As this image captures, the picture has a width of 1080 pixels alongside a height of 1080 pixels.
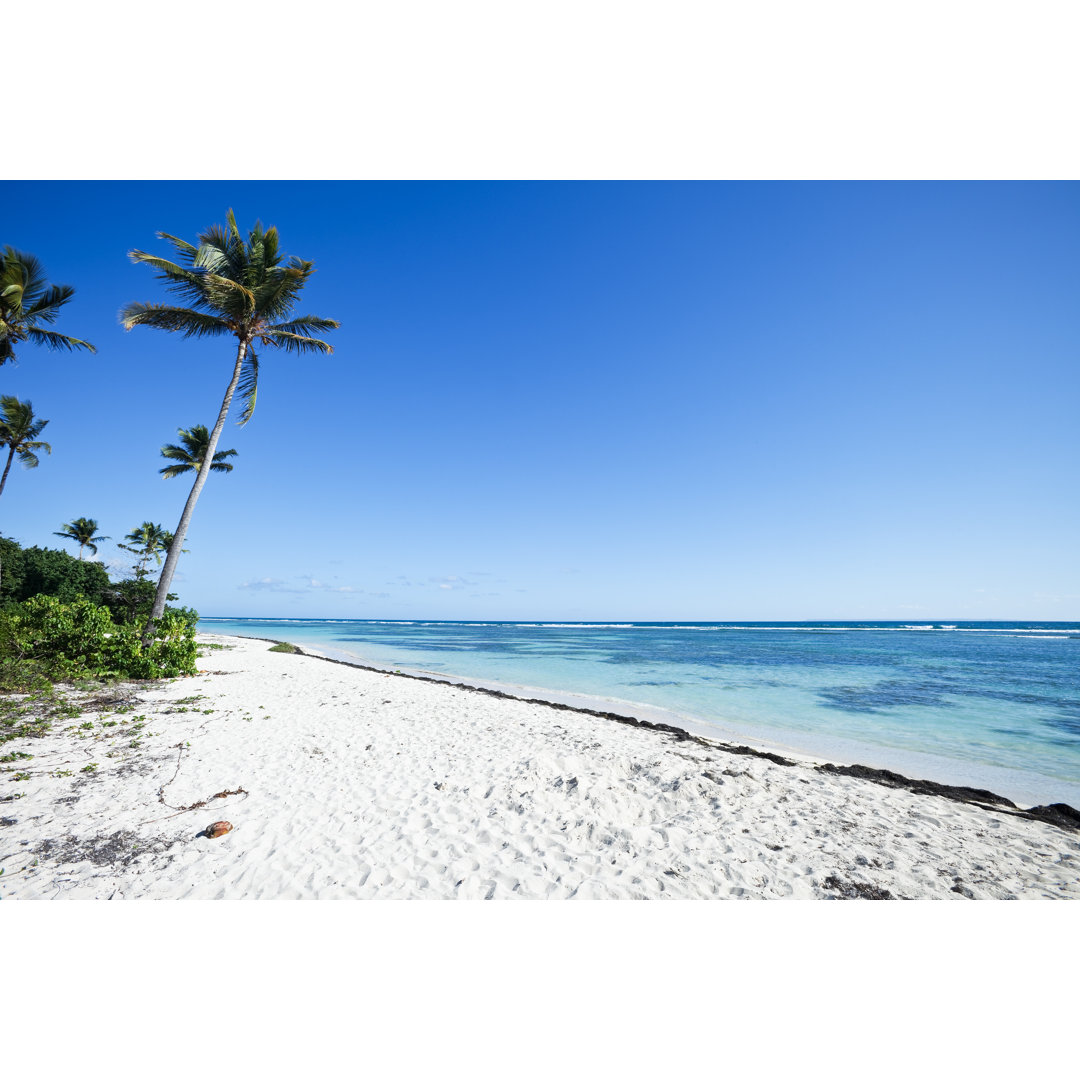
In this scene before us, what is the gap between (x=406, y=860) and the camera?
12.5ft

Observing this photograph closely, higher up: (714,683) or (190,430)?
(190,430)

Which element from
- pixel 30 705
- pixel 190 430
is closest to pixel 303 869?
pixel 30 705

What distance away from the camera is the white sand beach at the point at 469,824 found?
3.54 m

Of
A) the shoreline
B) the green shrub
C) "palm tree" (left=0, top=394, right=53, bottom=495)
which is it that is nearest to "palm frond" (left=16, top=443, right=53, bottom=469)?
"palm tree" (left=0, top=394, right=53, bottom=495)

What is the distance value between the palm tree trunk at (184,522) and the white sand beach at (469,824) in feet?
14.8

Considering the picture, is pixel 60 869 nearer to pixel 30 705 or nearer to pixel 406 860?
pixel 406 860

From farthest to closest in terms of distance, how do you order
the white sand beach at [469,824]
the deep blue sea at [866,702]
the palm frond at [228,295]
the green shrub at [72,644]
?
the palm frond at [228,295]
the green shrub at [72,644]
the deep blue sea at [866,702]
the white sand beach at [469,824]

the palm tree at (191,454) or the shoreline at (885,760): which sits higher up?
the palm tree at (191,454)

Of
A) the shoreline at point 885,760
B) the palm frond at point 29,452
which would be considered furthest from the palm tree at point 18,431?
the shoreline at point 885,760

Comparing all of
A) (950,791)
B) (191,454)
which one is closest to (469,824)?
(950,791)

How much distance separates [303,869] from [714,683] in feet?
56.4

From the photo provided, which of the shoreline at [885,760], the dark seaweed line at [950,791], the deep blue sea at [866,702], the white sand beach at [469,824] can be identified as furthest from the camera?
the deep blue sea at [866,702]

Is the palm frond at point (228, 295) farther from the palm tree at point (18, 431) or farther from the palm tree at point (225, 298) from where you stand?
the palm tree at point (18, 431)

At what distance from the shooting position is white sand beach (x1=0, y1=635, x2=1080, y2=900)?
354cm
